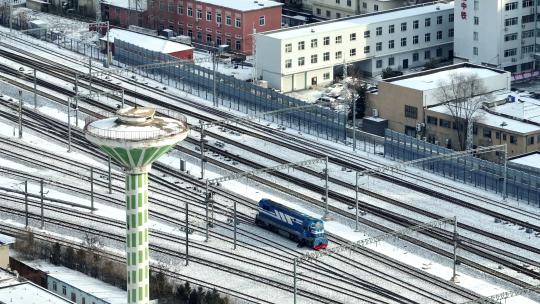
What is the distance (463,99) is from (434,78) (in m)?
5.98

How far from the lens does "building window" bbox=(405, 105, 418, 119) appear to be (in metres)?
114

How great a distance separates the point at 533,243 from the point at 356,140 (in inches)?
921

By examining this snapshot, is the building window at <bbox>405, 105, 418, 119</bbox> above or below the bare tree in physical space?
below

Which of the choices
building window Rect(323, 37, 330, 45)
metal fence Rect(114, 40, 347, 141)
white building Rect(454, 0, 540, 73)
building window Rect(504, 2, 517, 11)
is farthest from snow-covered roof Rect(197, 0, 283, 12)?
building window Rect(504, 2, 517, 11)

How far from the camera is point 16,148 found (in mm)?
113062

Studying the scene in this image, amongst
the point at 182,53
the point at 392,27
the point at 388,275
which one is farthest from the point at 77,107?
the point at 388,275

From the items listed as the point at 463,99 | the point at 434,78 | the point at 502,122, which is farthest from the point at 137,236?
the point at 434,78

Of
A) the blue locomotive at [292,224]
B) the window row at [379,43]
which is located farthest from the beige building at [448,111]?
the blue locomotive at [292,224]

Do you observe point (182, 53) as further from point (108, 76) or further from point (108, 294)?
point (108, 294)

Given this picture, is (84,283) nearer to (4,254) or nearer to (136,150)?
(4,254)

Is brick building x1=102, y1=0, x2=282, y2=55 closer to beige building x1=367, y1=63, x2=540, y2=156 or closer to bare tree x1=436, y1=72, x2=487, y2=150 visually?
beige building x1=367, y1=63, x2=540, y2=156

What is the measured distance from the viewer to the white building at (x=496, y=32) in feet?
422

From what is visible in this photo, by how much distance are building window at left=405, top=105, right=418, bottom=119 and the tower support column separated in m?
43.6

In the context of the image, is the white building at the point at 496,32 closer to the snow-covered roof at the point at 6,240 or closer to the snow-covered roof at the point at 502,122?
the snow-covered roof at the point at 502,122
